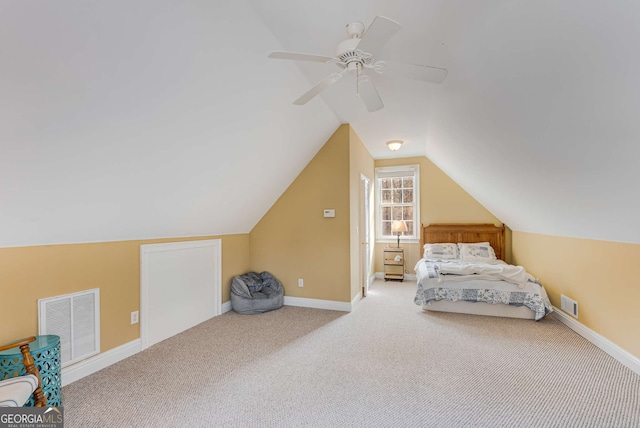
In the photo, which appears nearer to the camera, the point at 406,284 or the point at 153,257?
the point at 153,257

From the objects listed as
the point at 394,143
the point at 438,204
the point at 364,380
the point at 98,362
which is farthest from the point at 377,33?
the point at 438,204

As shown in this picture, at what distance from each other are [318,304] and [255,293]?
921mm

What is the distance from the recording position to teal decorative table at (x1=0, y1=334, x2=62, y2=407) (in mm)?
1814

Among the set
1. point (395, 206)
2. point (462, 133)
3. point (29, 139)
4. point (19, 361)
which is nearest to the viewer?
point (29, 139)

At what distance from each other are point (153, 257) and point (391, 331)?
273 cm

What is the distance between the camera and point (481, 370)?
249 centimetres

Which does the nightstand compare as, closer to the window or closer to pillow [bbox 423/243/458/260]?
the window

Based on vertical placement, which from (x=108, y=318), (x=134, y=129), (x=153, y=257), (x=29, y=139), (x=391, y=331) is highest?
(x=134, y=129)

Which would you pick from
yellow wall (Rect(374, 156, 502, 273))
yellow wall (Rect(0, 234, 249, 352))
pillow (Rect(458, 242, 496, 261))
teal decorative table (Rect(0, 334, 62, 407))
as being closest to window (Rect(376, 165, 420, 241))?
yellow wall (Rect(374, 156, 502, 273))

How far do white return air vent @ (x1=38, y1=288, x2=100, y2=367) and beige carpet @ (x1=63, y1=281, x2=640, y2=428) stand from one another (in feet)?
0.82

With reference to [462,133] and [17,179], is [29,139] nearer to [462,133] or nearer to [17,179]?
[17,179]

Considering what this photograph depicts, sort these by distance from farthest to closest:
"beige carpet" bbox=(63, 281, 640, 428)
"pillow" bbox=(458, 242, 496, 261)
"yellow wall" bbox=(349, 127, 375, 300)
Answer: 1. "pillow" bbox=(458, 242, 496, 261)
2. "yellow wall" bbox=(349, 127, 375, 300)
3. "beige carpet" bbox=(63, 281, 640, 428)

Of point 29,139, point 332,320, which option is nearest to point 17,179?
point 29,139

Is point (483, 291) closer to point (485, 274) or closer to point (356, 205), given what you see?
point (485, 274)
